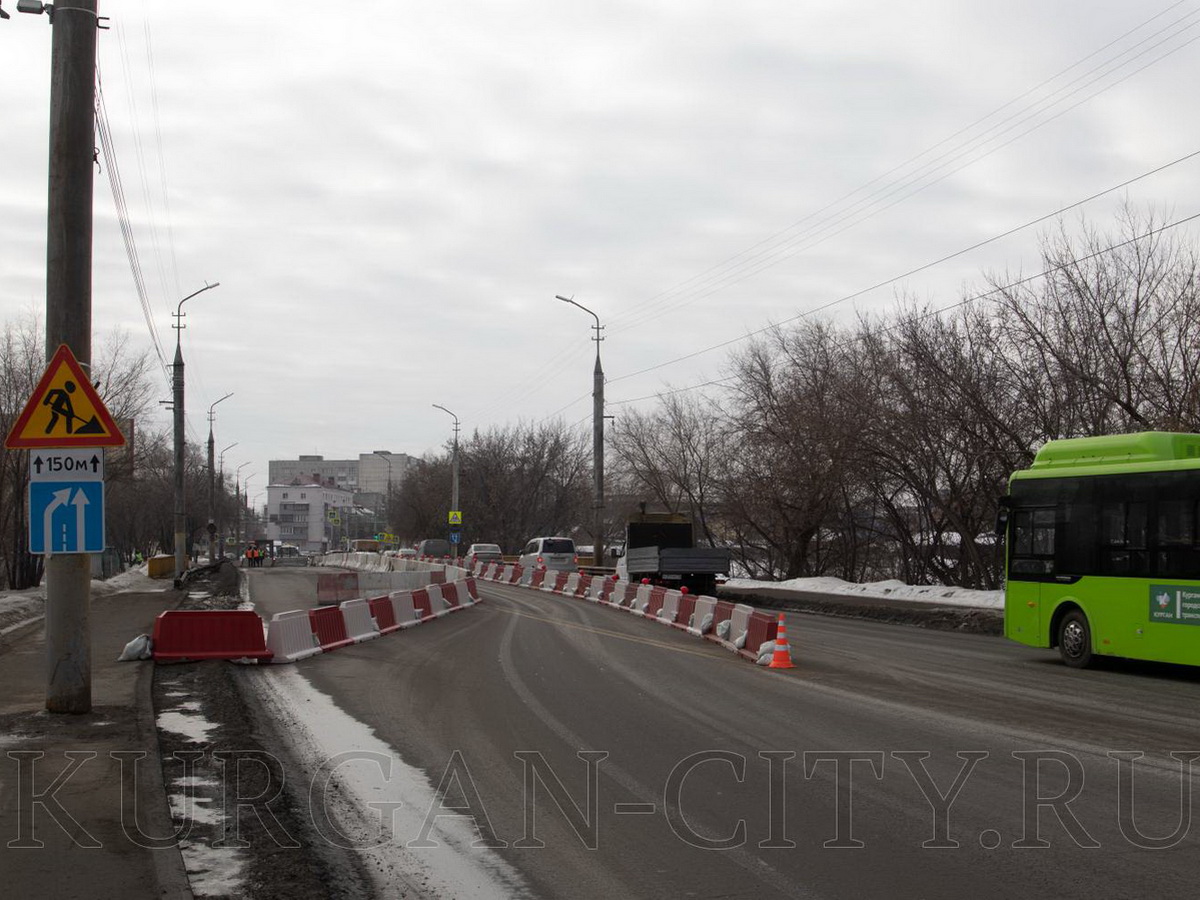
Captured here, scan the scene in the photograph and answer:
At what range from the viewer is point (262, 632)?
50.6 ft

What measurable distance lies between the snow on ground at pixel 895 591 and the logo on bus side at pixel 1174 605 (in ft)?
35.8

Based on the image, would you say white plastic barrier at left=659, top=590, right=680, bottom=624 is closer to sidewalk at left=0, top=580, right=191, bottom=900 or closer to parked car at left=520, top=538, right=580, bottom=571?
sidewalk at left=0, top=580, right=191, bottom=900

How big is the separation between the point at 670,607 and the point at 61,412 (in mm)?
15916

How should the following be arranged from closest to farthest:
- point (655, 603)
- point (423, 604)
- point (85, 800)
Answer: point (85, 800)
point (423, 604)
point (655, 603)

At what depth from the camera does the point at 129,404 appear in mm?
45312

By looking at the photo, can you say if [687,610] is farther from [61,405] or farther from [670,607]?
[61,405]

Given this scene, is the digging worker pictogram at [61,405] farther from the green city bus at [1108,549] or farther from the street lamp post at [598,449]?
the street lamp post at [598,449]

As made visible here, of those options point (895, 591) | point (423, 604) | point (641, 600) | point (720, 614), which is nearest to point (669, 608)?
point (641, 600)

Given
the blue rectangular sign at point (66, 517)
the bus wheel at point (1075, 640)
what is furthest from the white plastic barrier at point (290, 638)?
the bus wheel at point (1075, 640)

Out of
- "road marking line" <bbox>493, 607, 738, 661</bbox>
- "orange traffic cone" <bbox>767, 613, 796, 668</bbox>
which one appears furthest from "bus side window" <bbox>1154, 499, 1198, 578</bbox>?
"road marking line" <bbox>493, 607, 738, 661</bbox>

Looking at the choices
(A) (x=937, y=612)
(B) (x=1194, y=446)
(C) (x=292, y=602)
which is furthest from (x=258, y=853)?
(C) (x=292, y=602)

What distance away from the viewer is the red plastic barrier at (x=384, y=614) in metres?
20.9

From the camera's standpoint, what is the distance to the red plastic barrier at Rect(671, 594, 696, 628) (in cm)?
2212

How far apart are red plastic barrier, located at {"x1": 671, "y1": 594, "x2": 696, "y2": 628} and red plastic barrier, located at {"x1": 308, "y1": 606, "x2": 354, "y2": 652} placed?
685cm
